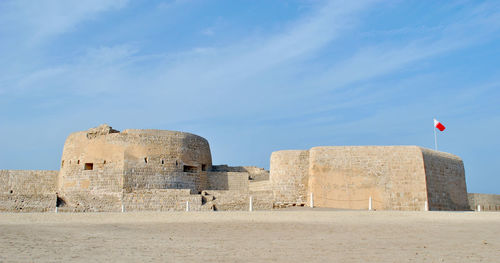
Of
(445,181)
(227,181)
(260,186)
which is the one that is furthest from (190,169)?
(445,181)

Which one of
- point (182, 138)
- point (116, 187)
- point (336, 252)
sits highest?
point (182, 138)

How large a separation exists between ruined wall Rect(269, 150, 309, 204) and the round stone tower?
4.54m

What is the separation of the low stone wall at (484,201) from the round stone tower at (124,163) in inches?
478

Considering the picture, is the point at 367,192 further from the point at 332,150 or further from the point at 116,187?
the point at 116,187

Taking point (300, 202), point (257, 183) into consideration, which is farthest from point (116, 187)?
point (300, 202)

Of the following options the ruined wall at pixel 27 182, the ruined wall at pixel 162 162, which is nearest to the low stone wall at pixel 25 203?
the ruined wall at pixel 162 162

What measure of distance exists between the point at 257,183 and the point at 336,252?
14444 millimetres

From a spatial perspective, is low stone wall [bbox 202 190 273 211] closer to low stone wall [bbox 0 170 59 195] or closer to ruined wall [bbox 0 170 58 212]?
ruined wall [bbox 0 170 58 212]

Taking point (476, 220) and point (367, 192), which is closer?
point (476, 220)

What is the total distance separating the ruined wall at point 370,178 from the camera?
1788 cm

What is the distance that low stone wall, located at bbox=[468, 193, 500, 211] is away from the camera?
75.4 ft

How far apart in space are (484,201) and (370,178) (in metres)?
8.51

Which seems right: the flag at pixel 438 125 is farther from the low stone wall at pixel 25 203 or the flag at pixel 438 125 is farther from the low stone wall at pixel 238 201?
the low stone wall at pixel 25 203

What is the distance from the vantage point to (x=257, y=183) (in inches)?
861
